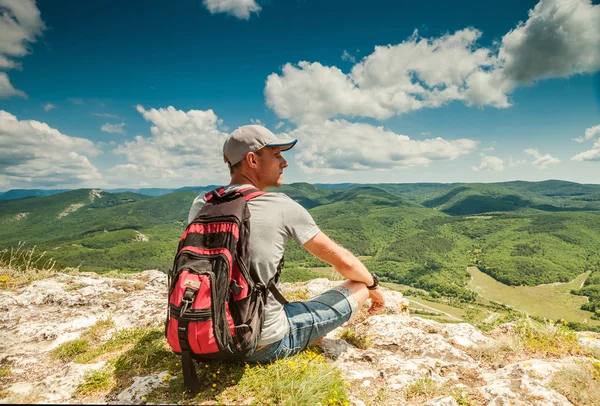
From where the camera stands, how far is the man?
3.10 metres

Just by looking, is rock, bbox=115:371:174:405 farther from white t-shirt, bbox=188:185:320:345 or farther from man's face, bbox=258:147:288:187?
man's face, bbox=258:147:288:187

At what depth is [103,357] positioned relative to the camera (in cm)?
413

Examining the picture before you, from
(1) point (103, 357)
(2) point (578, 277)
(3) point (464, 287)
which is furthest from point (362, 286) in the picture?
(2) point (578, 277)

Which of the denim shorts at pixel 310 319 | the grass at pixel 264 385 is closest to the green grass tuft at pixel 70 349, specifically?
the grass at pixel 264 385

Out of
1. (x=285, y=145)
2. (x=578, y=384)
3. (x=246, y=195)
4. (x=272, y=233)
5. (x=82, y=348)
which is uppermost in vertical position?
(x=285, y=145)

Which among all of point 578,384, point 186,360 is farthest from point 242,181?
point 578,384

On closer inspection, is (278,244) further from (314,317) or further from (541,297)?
(541,297)

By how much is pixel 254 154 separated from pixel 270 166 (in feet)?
0.87

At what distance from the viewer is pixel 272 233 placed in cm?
309

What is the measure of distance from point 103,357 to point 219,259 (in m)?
3.06

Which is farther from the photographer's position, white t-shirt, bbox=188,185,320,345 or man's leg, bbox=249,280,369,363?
man's leg, bbox=249,280,369,363

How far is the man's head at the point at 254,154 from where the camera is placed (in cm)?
337

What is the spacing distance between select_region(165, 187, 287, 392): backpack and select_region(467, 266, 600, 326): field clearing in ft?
433

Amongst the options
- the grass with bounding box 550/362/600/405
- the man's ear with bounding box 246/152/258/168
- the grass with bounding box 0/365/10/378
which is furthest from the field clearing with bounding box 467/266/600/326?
the grass with bounding box 0/365/10/378
